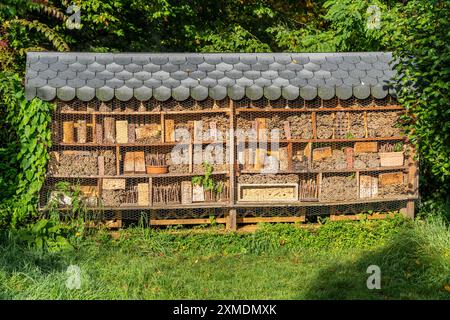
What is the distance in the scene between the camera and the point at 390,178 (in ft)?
32.3

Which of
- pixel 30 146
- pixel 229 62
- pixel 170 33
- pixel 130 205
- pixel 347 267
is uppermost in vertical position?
pixel 170 33

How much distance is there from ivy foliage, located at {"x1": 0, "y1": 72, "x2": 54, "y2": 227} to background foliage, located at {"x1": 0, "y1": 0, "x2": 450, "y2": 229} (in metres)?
0.01

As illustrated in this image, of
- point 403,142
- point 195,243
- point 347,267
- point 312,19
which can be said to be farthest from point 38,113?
point 312,19

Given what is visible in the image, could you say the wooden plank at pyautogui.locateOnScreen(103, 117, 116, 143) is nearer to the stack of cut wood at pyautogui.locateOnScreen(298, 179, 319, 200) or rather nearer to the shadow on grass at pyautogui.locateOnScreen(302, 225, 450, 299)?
the stack of cut wood at pyautogui.locateOnScreen(298, 179, 319, 200)

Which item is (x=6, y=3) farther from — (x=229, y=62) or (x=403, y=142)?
(x=403, y=142)

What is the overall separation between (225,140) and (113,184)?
5.79 feet

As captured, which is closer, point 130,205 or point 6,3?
point 6,3

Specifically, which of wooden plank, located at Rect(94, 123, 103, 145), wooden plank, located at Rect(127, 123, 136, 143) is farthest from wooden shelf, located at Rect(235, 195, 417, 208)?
wooden plank, located at Rect(94, 123, 103, 145)

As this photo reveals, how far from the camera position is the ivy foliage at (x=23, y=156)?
9.12 metres

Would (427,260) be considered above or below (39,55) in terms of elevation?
below

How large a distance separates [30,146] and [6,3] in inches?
79.6

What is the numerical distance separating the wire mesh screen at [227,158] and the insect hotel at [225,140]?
0.02 meters

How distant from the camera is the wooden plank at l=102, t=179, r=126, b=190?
31.0ft

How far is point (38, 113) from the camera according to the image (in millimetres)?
9109
